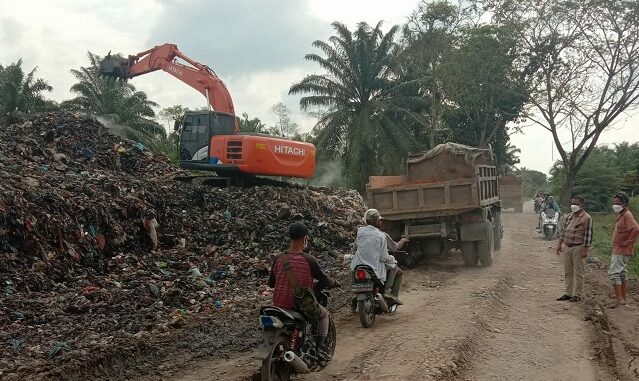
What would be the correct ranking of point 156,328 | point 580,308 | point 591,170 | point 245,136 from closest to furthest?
point 156,328 < point 580,308 < point 245,136 < point 591,170

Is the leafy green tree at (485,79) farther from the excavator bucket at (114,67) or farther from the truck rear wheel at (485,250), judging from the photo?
the excavator bucket at (114,67)

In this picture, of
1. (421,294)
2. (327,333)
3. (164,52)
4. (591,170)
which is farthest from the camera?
(591,170)

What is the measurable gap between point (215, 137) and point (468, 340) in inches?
363

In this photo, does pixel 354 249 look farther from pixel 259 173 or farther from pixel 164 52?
pixel 164 52

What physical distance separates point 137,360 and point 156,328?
0.95 meters

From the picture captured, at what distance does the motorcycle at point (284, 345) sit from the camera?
4.29m

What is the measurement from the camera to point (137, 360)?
5.15 meters

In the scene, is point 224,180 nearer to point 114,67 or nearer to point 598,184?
point 114,67

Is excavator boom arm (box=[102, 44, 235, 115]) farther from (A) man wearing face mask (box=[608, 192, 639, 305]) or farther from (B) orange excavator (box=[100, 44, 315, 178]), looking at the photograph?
(A) man wearing face mask (box=[608, 192, 639, 305])

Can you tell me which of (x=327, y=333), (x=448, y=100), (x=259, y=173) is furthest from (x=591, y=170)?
(x=327, y=333)

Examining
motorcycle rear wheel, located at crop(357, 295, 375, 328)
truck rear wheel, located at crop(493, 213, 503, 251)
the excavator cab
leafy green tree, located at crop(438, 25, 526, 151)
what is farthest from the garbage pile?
leafy green tree, located at crop(438, 25, 526, 151)

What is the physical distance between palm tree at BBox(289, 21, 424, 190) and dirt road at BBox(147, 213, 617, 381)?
20.2 m

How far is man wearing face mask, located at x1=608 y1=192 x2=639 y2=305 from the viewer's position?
764cm

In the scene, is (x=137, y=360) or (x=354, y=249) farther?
(x=354, y=249)
